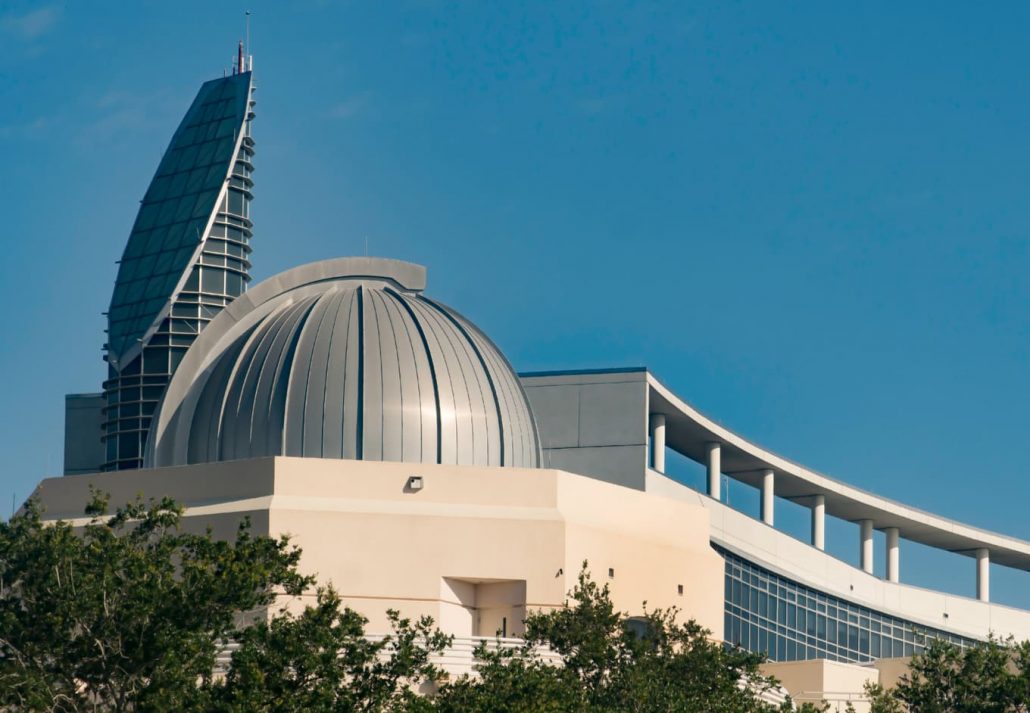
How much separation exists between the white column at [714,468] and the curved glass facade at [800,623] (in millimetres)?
2976

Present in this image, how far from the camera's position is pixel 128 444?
2474 inches

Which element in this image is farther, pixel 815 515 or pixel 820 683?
pixel 815 515

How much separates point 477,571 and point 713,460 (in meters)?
29.0

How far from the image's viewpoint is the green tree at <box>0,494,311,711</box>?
32.5 meters

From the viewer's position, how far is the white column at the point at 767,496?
241 ft

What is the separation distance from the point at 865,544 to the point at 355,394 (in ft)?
141

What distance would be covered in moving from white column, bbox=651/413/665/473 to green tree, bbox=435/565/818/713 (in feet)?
76.7

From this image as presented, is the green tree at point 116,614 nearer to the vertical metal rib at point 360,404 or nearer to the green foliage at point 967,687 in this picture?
the vertical metal rib at point 360,404

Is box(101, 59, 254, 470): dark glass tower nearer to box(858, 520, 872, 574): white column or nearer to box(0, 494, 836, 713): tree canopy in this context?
box(0, 494, 836, 713): tree canopy

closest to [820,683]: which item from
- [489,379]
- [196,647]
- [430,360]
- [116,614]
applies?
[489,379]

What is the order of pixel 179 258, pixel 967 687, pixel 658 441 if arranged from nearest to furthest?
pixel 967 687 → pixel 179 258 → pixel 658 441

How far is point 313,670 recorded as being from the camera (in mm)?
32250

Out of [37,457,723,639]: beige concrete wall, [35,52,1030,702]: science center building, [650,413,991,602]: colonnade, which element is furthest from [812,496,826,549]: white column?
[37,457,723,639]: beige concrete wall

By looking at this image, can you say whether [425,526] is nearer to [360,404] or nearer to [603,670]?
[360,404]
